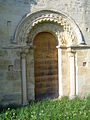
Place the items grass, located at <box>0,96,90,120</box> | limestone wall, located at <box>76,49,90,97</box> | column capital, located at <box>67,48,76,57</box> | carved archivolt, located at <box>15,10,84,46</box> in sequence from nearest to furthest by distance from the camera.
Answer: grass, located at <box>0,96,90,120</box>
carved archivolt, located at <box>15,10,84,46</box>
column capital, located at <box>67,48,76,57</box>
limestone wall, located at <box>76,49,90,97</box>

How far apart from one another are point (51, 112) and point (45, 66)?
2.25 metres

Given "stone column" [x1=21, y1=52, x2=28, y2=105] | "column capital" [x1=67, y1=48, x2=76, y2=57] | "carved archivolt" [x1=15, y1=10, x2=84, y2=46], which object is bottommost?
"stone column" [x1=21, y1=52, x2=28, y2=105]

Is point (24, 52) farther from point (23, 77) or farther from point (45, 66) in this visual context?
point (45, 66)

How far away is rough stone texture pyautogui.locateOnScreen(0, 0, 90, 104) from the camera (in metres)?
6.20

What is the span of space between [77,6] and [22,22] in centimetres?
229

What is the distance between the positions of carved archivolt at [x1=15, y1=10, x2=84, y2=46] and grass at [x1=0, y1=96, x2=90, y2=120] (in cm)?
228

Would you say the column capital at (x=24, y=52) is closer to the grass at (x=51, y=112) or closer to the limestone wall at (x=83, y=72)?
the grass at (x=51, y=112)

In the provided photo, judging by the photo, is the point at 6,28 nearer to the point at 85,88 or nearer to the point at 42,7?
the point at 42,7

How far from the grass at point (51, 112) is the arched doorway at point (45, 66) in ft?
3.28

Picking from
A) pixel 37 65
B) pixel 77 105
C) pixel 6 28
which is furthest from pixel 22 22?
pixel 77 105

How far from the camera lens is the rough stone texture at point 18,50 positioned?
20.3 ft

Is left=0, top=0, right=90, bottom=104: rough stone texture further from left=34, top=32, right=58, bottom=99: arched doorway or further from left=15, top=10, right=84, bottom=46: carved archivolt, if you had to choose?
left=34, top=32, right=58, bottom=99: arched doorway

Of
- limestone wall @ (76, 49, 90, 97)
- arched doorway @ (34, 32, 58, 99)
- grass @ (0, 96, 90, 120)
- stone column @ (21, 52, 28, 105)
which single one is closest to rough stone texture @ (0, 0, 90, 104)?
limestone wall @ (76, 49, 90, 97)

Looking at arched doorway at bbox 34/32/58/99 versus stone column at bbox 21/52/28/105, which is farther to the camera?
arched doorway at bbox 34/32/58/99
